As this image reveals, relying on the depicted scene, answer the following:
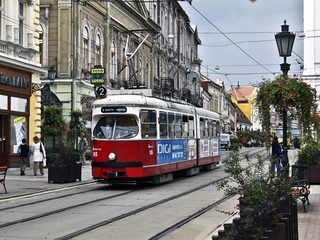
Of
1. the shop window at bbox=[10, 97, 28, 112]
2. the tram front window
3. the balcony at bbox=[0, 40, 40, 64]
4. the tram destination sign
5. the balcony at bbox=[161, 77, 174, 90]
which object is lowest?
the tram front window

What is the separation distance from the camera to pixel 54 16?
1551 inches

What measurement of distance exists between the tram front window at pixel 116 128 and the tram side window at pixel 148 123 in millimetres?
281

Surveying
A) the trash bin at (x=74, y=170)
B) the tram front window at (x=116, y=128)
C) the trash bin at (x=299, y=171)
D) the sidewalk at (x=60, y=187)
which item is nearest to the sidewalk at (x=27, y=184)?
the sidewalk at (x=60, y=187)

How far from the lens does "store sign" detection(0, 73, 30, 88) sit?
29891 mm

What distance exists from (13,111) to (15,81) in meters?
1.42

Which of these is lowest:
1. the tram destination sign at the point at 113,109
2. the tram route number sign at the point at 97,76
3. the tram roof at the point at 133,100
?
the tram destination sign at the point at 113,109

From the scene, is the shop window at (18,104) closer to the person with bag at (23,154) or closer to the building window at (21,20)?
the building window at (21,20)

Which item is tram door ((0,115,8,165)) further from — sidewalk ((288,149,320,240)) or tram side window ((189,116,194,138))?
sidewalk ((288,149,320,240))

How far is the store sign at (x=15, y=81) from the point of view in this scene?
98.1 ft

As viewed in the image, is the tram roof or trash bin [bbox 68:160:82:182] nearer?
the tram roof

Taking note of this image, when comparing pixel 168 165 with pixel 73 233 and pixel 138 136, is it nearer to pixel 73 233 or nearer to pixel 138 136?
pixel 138 136

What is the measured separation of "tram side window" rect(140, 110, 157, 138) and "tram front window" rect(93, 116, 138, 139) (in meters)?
0.28

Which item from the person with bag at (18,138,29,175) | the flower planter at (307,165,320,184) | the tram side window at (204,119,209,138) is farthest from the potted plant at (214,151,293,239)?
the tram side window at (204,119,209,138)

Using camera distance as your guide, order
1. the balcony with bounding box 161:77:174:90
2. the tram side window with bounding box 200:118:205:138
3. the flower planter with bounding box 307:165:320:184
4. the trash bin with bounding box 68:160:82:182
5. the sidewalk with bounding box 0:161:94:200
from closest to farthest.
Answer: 1. the sidewalk with bounding box 0:161:94:200
2. the flower planter with bounding box 307:165:320:184
3. the trash bin with bounding box 68:160:82:182
4. the tram side window with bounding box 200:118:205:138
5. the balcony with bounding box 161:77:174:90
